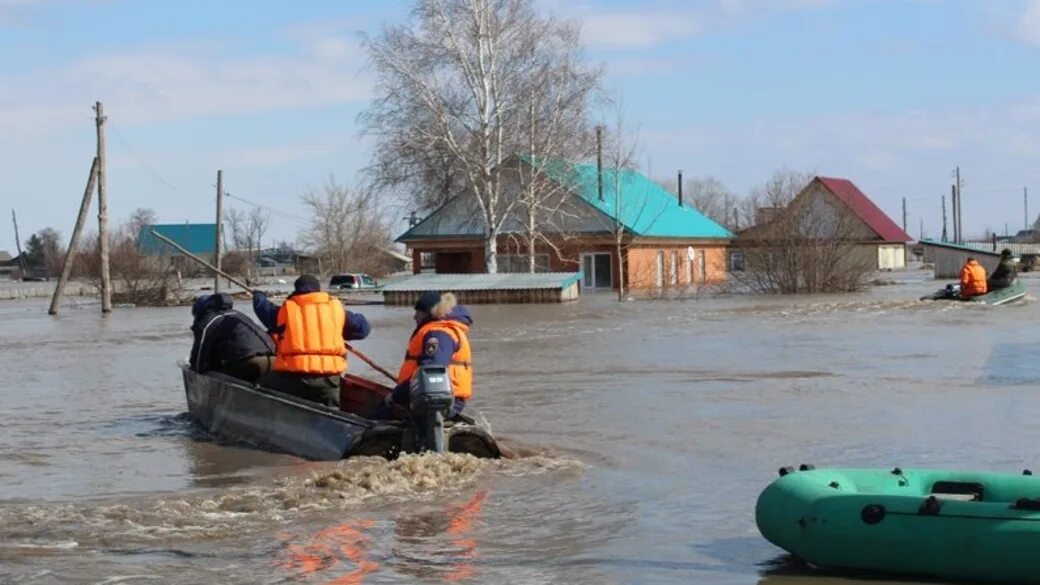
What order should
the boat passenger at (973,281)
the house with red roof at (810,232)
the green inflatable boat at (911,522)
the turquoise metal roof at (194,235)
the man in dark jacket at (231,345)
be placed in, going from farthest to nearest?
the turquoise metal roof at (194,235) < the house with red roof at (810,232) < the boat passenger at (973,281) < the man in dark jacket at (231,345) < the green inflatable boat at (911,522)

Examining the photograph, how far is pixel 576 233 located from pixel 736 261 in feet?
29.6

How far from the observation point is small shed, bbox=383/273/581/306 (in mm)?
44250

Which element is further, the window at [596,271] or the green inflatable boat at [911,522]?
the window at [596,271]

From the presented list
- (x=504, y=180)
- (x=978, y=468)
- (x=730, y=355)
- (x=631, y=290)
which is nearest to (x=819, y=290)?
(x=631, y=290)

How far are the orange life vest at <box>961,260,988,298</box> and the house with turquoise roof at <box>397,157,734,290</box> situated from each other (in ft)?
49.3

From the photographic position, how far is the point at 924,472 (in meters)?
8.10

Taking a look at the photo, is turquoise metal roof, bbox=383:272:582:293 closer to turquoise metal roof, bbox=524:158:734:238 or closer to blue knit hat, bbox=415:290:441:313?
turquoise metal roof, bbox=524:158:734:238

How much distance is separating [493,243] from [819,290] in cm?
1153

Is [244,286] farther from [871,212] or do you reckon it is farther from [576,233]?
[871,212]

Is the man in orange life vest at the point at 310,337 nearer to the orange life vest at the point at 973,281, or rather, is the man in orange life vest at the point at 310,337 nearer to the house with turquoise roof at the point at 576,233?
the orange life vest at the point at 973,281

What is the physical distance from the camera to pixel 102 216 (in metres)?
47.5

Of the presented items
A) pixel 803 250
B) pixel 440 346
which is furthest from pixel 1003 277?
pixel 440 346

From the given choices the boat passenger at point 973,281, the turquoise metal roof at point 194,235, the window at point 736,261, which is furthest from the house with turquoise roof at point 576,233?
the turquoise metal roof at point 194,235

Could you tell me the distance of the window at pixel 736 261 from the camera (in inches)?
2057
